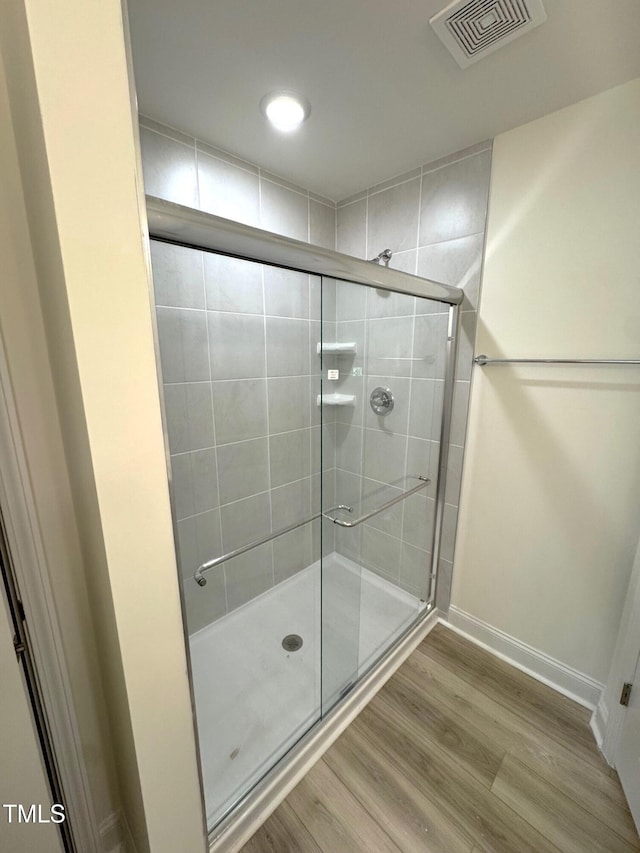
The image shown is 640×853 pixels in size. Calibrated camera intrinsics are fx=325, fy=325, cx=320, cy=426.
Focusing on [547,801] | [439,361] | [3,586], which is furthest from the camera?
[439,361]

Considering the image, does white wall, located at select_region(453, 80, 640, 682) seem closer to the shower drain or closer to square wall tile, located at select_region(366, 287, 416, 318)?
square wall tile, located at select_region(366, 287, 416, 318)

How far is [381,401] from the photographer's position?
1672 millimetres

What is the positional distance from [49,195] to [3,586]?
2.23 feet

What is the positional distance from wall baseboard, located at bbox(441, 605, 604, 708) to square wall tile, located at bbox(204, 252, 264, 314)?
1.84m

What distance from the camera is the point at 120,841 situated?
2.96 feet

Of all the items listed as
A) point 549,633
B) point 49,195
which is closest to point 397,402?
point 549,633

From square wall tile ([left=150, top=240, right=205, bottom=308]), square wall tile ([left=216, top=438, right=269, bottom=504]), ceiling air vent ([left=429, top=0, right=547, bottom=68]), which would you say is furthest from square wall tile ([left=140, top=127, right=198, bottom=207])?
square wall tile ([left=216, top=438, right=269, bottom=504])

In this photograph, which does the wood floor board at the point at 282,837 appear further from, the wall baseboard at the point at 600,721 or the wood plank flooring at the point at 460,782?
the wall baseboard at the point at 600,721

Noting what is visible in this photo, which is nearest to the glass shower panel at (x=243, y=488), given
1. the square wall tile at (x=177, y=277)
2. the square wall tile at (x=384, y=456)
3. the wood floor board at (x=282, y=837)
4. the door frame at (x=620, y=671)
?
the square wall tile at (x=177, y=277)

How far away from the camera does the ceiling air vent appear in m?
0.78

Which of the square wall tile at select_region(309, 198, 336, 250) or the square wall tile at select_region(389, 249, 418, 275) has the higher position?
the square wall tile at select_region(309, 198, 336, 250)

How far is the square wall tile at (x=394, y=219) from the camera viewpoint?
153 centimetres

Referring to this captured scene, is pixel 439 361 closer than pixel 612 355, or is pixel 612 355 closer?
pixel 612 355

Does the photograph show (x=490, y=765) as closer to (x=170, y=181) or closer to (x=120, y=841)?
(x=120, y=841)
